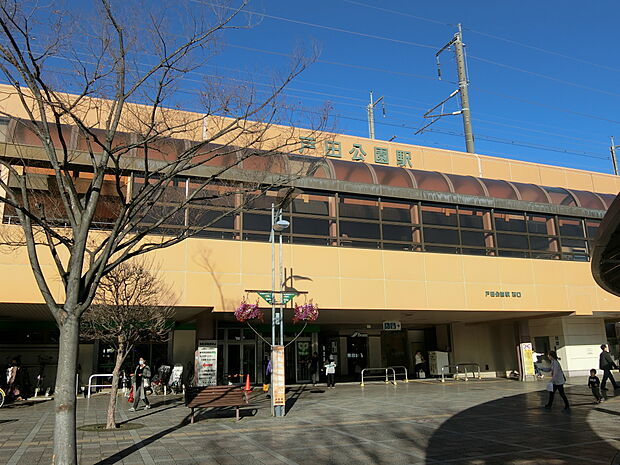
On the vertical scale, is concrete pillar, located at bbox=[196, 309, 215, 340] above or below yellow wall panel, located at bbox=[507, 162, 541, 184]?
below

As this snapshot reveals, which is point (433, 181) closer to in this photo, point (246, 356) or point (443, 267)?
point (443, 267)

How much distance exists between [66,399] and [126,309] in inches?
272

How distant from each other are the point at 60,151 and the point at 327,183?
945 centimetres

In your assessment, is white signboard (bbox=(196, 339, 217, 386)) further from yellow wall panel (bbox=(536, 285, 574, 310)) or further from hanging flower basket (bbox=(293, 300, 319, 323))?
yellow wall panel (bbox=(536, 285, 574, 310))

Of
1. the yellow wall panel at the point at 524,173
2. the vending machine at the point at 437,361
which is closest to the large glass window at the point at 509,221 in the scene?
the yellow wall panel at the point at 524,173

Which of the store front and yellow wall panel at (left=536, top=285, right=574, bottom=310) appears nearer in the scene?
yellow wall panel at (left=536, top=285, right=574, bottom=310)

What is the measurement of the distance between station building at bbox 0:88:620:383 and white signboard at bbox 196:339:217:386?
80 centimetres

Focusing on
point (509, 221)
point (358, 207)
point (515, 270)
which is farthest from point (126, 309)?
point (509, 221)

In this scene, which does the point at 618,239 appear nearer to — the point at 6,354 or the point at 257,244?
the point at 257,244

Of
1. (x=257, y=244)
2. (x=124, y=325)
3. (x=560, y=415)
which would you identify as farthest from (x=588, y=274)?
(x=124, y=325)

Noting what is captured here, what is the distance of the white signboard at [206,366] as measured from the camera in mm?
19609

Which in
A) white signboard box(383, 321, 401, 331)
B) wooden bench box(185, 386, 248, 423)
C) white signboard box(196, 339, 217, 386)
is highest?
white signboard box(383, 321, 401, 331)

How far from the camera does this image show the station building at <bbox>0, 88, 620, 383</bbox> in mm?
18609

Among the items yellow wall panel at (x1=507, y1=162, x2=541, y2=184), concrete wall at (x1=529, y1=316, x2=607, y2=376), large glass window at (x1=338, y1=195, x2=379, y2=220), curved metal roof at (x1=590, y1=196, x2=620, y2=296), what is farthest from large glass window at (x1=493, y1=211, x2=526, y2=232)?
curved metal roof at (x1=590, y1=196, x2=620, y2=296)
